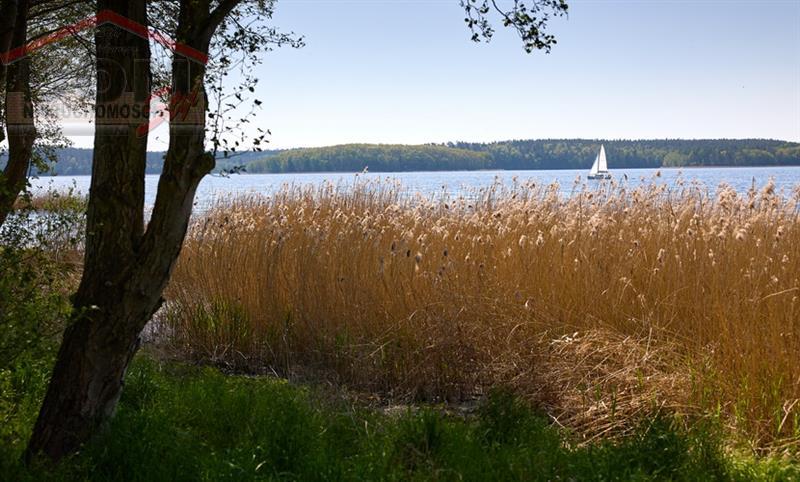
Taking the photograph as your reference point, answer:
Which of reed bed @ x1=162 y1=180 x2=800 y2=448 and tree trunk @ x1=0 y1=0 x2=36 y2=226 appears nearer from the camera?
reed bed @ x1=162 y1=180 x2=800 y2=448

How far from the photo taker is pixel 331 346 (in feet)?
20.4

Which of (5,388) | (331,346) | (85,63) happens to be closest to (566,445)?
(331,346)

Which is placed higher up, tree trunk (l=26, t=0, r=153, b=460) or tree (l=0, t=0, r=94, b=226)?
tree (l=0, t=0, r=94, b=226)

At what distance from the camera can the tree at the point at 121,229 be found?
3.63 m

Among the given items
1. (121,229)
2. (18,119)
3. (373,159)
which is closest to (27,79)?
(18,119)

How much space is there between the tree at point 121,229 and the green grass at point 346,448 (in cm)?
27

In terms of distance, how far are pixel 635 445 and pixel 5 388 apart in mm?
3655

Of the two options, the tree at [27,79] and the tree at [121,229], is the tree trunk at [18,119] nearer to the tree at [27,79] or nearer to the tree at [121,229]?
the tree at [27,79]

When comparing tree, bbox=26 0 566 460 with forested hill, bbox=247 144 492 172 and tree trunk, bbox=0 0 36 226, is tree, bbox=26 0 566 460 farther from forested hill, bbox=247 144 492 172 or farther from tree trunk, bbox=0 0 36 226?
forested hill, bbox=247 144 492 172

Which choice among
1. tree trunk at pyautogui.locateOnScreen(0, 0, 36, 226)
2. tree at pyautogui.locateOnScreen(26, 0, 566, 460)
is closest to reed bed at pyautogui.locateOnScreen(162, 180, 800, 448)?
tree trunk at pyautogui.locateOnScreen(0, 0, 36, 226)

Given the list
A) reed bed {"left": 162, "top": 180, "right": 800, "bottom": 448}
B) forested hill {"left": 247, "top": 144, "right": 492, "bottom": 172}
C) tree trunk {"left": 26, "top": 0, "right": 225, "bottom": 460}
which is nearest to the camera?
tree trunk {"left": 26, "top": 0, "right": 225, "bottom": 460}

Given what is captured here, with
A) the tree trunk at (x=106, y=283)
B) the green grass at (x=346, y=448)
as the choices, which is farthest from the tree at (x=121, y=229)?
the green grass at (x=346, y=448)

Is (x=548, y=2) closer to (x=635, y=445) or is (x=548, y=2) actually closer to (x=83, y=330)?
(x=635, y=445)

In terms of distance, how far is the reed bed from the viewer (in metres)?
4.76
